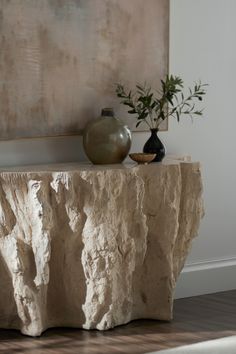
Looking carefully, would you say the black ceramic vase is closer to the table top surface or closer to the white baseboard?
the table top surface

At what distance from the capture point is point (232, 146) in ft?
17.1

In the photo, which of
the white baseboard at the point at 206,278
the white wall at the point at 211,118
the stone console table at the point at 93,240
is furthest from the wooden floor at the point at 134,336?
the white wall at the point at 211,118

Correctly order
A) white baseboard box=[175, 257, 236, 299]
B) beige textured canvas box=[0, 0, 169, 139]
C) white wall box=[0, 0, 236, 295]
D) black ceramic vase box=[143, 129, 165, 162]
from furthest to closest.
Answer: white baseboard box=[175, 257, 236, 299] → white wall box=[0, 0, 236, 295] → black ceramic vase box=[143, 129, 165, 162] → beige textured canvas box=[0, 0, 169, 139]

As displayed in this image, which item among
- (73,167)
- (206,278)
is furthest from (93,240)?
(206,278)

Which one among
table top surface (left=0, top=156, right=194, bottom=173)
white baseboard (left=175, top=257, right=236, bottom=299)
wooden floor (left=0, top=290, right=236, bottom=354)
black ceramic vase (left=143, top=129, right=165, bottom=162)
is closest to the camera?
wooden floor (left=0, top=290, right=236, bottom=354)

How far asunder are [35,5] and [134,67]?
687 millimetres

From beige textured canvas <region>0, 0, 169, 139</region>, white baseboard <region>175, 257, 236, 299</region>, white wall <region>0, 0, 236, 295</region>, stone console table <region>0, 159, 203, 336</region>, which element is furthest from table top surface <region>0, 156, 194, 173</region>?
white baseboard <region>175, 257, 236, 299</region>

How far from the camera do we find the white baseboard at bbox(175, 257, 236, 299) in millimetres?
5078

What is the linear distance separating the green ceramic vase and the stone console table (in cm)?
10

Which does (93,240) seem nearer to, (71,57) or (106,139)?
(106,139)

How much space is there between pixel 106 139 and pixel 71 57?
0.48 m

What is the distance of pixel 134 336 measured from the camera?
4.28 meters

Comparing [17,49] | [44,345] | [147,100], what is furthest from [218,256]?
[17,49]

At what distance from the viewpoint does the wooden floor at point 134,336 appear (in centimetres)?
407
